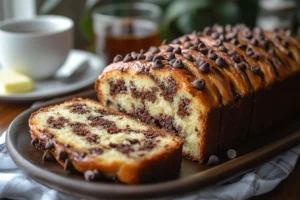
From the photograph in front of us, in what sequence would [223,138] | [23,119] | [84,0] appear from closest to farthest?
[223,138], [23,119], [84,0]

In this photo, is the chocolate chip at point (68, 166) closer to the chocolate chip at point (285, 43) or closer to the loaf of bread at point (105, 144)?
the loaf of bread at point (105, 144)

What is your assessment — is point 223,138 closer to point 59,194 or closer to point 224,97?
point 224,97

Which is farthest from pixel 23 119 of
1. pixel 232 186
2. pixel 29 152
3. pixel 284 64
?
pixel 284 64

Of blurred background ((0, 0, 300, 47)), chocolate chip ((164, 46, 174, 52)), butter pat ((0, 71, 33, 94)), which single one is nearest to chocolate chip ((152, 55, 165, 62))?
chocolate chip ((164, 46, 174, 52))

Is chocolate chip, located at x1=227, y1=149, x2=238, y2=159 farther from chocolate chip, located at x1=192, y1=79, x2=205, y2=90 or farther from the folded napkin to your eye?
chocolate chip, located at x1=192, y1=79, x2=205, y2=90

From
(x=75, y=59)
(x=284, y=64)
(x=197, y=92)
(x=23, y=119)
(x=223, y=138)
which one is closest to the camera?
(x=197, y=92)

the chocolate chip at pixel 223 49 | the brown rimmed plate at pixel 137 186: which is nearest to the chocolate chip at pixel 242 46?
the chocolate chip at pixel 223 49

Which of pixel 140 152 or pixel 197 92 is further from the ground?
pixel 197 92
